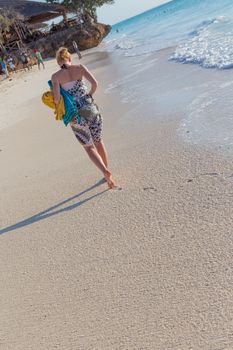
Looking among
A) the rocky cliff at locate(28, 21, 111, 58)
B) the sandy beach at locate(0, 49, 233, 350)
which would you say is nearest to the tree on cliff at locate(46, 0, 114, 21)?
the rocky cliff at locate(28, 21, 111, 58)

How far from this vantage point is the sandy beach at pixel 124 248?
2453mm

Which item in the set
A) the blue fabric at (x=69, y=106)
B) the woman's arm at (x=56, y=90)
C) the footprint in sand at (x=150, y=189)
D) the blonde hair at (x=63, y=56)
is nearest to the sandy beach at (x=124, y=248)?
the footprint in sand at (x=150, y=189)

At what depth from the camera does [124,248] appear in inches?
129

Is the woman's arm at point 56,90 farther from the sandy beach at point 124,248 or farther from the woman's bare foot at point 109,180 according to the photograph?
the sandy beach at point 124,248

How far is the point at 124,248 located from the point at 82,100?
170 cm

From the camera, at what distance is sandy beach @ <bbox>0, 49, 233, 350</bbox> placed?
8.05 ft

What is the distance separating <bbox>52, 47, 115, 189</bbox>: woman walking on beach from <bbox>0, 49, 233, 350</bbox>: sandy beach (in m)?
0.39

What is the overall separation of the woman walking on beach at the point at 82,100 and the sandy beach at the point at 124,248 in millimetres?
387

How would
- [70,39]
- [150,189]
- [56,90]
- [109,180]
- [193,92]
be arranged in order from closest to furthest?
[150,189] → [56,90] → [109,180] → [193,92] → [70,39]

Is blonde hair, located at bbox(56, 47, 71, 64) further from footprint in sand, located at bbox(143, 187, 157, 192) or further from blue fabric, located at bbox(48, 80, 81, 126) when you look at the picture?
footprint in sand, located at bbox(143, 187, 157, 192)

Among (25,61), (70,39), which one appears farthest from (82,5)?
(25,61)

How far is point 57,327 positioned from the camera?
265 cm

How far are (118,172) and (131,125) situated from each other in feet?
6.00

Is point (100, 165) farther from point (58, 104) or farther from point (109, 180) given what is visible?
point (58, 104)
